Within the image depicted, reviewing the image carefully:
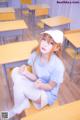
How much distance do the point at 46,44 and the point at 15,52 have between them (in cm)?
80

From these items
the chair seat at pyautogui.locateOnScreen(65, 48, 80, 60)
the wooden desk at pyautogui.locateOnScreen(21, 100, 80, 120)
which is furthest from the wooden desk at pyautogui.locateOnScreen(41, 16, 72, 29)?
the wooden desk at pyautogui.locateOnScreen(21, 100, 80, 120)

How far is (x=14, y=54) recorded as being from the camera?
81.5 inches

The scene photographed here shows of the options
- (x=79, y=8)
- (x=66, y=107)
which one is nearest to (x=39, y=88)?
(x=66, y=107)

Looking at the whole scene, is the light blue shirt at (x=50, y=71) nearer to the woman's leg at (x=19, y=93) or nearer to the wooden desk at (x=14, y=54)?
the woman's leg at (x=19, y=93)

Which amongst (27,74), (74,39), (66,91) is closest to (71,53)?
(74,39)

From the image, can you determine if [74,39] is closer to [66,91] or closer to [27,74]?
[66,91]

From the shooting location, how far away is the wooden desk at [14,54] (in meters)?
1.95

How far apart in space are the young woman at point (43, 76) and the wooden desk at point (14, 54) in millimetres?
378

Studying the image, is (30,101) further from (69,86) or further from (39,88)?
(69,86)

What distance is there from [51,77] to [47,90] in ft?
0.39

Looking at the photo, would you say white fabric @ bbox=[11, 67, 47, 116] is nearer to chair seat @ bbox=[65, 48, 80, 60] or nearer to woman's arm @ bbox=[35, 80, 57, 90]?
woman's arm @ bbox=[35, 80, 57, 90]

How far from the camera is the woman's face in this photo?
1392mm

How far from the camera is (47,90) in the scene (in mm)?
1493

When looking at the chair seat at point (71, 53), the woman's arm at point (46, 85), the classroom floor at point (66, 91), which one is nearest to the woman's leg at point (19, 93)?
the woman's arm at point (46, 85)
